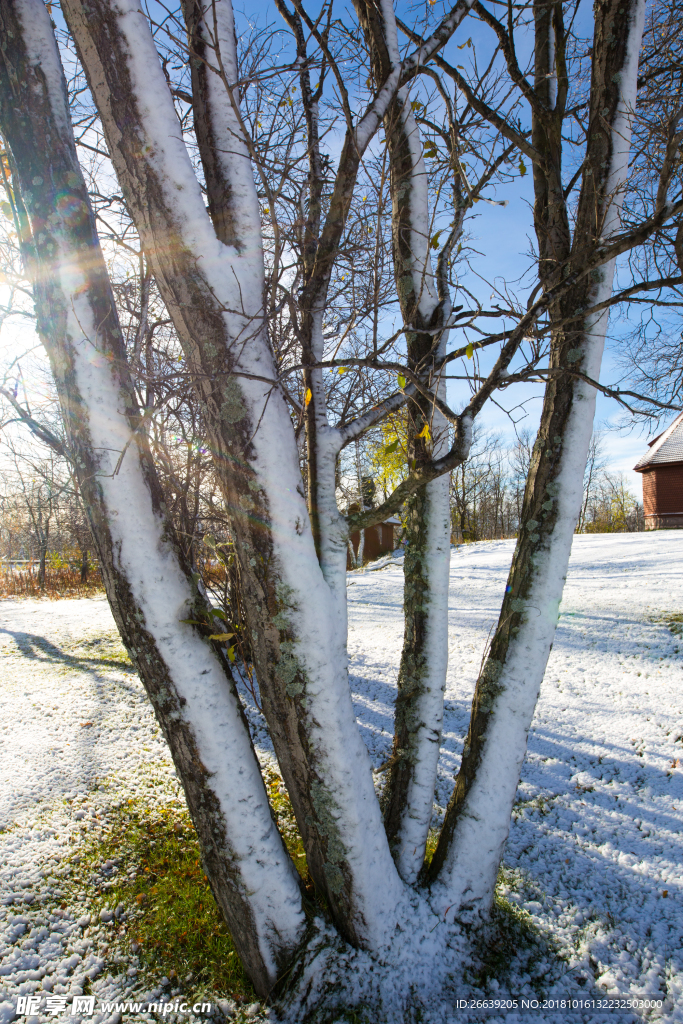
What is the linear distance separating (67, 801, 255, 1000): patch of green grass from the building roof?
933 inches

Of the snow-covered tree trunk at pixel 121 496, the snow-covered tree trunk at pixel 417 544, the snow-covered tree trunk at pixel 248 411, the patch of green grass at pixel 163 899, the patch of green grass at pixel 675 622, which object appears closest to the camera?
the snow-covered tree trunk at pixel 248 411

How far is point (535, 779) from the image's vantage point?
3812 mm

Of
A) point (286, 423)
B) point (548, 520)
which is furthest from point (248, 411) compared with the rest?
point (548, 520)

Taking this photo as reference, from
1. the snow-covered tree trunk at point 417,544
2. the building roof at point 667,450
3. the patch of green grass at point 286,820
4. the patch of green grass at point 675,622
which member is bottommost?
the patch of green grass at point 286,820

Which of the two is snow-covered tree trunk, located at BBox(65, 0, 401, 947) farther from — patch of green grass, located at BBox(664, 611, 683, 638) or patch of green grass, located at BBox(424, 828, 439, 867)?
patch of green grass, located at BBox(664, 611, 683, 638)

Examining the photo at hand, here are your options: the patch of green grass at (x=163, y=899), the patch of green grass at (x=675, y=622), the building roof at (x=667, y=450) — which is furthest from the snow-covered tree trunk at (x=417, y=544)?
the building roof at (x=667, y=450)

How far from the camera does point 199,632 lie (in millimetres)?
2020

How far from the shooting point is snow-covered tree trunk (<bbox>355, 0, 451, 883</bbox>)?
2.46 meters

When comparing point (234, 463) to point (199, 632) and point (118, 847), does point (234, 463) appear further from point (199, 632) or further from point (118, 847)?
point (118, 847)

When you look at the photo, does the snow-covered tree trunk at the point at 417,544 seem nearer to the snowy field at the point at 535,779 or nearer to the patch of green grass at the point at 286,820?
the patch of green grass at the point at 286,820

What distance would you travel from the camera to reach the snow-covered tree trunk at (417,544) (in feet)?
8.06

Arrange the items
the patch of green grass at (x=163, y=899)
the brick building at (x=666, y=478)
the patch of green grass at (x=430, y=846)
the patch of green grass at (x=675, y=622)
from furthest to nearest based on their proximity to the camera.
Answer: the brick building at (x=666, y=478)
the patch of green grass at (x=675, y=622)
the patch of green grass at (x=430, y=846)
the patch of green grass at (x=163, y=899)

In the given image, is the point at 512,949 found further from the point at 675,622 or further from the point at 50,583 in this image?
the point at 50,583

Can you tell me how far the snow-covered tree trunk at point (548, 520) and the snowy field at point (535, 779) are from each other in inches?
29.4
